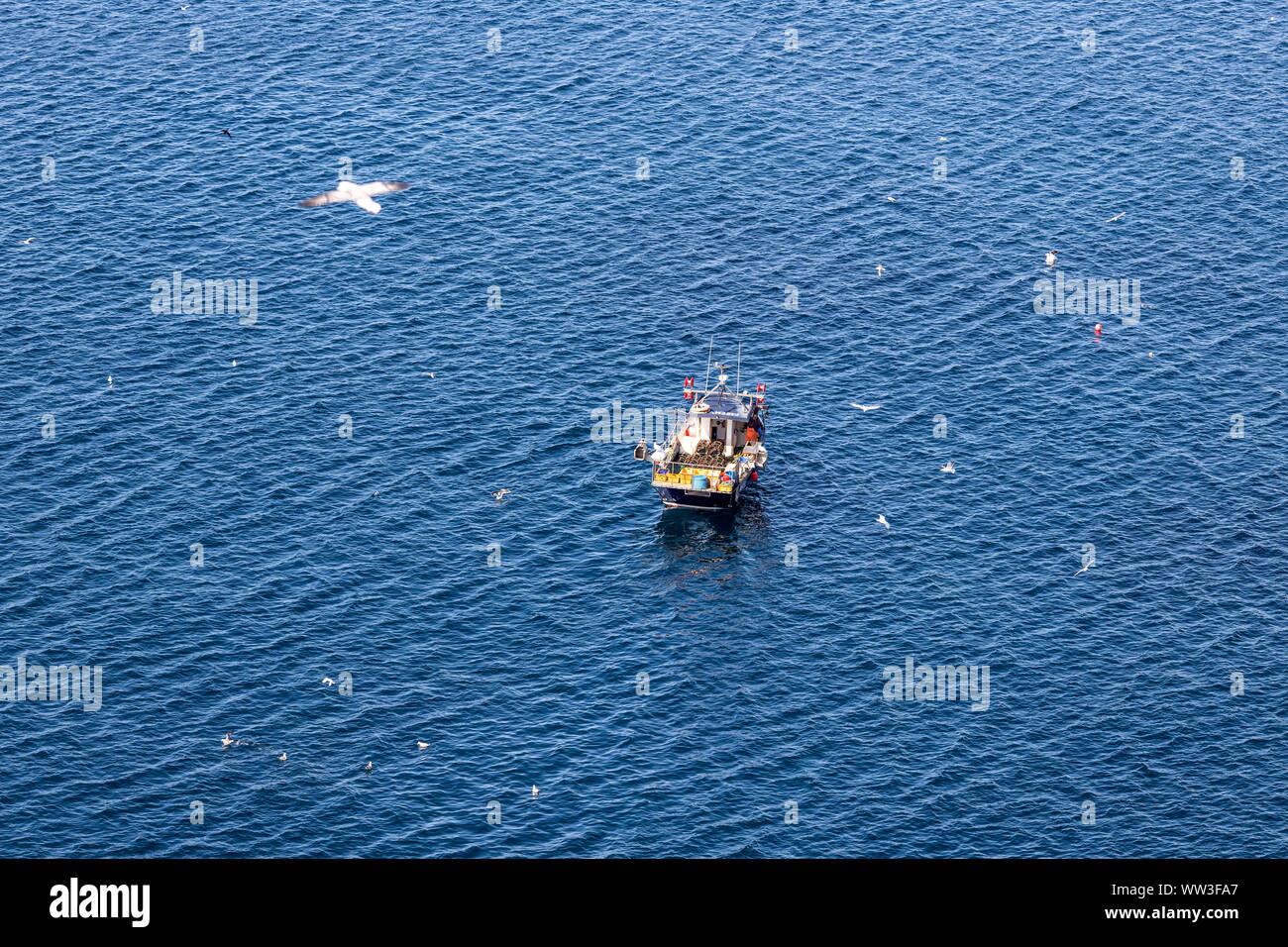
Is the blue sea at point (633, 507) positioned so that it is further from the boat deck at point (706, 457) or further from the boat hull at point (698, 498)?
the boat deck at point (706, 457)

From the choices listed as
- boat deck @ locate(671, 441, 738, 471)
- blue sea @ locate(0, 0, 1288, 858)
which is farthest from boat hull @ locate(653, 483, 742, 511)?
boat deck @ locate(671, 441, 738, 471)

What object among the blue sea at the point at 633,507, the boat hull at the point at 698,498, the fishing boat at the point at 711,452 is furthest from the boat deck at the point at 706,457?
the blue sea at the point at 633,507

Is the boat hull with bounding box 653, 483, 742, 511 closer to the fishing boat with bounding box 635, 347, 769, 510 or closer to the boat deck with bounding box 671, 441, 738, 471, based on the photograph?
the fishing boat with bounding box 635, 347, 769, 510
